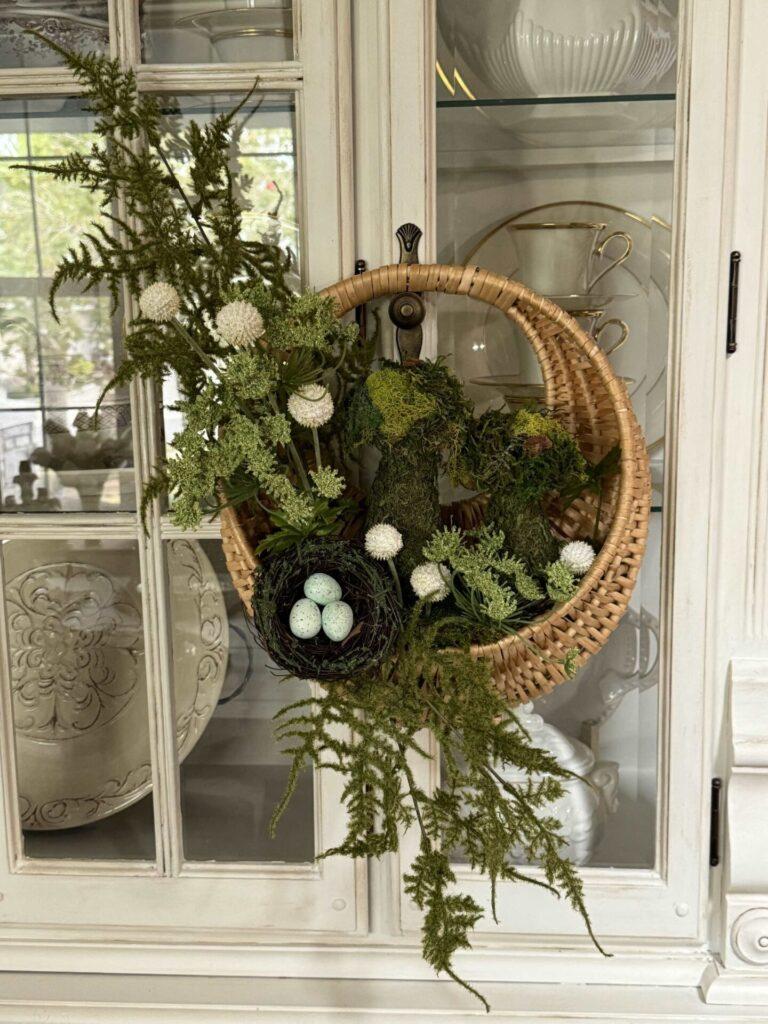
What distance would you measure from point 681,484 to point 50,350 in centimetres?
71

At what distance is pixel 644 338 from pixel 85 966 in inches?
38.0

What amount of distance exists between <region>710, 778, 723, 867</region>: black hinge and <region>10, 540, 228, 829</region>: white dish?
0.57m

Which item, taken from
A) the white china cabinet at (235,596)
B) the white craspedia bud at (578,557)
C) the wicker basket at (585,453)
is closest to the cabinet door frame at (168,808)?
the white china cabinet at (235,596)

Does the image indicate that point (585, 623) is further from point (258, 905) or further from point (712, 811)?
point (258, 905)

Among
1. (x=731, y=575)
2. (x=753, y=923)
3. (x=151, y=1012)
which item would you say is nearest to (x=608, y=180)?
(x=731, y=575)

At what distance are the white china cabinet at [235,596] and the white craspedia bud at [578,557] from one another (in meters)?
0.18

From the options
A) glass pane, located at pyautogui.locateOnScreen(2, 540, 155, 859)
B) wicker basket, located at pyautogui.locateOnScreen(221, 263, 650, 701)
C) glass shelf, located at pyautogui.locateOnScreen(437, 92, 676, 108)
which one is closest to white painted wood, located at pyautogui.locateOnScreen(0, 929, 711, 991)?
glass pane, located at pyautogui.locateOnScreen(2, 540, 155, 859)

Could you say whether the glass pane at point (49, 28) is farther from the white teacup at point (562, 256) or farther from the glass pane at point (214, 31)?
the white teacup at point (562, 256)

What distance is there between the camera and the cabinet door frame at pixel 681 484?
99cm

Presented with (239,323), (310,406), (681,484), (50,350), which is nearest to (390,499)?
(310,406)

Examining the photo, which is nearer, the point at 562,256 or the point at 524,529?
the point at 524,529

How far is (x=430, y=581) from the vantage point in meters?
0.93

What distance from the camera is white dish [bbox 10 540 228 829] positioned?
Result: 3.64 ft

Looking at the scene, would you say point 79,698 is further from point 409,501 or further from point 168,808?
point 409,501
